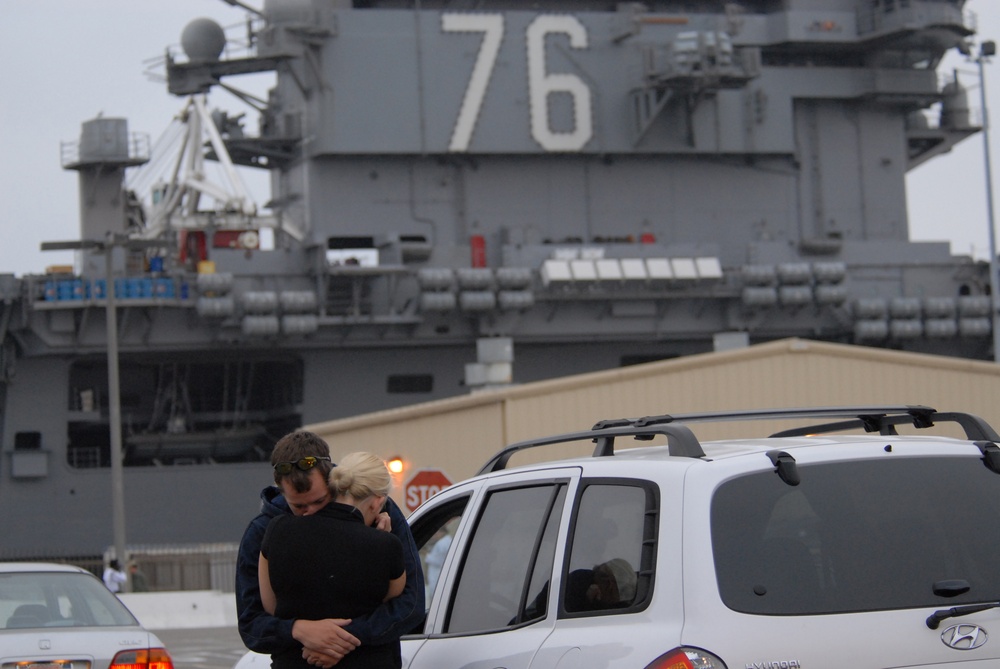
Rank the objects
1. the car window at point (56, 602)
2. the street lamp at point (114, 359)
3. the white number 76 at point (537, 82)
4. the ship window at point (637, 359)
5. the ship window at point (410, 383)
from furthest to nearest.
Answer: the ship window at point (637, 359), the ship window at point (410, 383), the white number 76 at point (537, 82), the street lamp at point (114, 359), the car window at point (56, 602)

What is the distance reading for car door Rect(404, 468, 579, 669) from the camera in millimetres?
4652

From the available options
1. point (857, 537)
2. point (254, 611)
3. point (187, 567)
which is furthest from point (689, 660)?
point (187, 567)

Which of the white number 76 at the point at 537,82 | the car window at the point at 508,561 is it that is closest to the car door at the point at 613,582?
the car window at the point at 508,561

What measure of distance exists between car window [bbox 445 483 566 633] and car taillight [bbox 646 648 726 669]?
2.70 feet

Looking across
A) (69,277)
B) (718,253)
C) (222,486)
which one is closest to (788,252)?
(718,253)

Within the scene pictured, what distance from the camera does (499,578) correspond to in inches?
203

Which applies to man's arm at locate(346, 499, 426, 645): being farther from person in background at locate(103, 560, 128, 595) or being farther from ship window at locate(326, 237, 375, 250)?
ship window at locate(326, 237, 375, 250)

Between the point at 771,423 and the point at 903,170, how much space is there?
54.6ft

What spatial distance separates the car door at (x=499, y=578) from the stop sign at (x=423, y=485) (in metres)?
14.4

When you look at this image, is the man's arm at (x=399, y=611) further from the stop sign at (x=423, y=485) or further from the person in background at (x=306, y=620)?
the stop sign at (x=423, y=485)

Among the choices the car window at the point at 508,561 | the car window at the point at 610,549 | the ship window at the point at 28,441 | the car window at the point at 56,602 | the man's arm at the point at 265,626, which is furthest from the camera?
the ship window at the point at 28,441

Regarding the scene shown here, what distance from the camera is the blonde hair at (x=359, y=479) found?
4711 millimetres

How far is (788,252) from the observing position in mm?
33344

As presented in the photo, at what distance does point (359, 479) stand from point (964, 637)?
6.74ft
